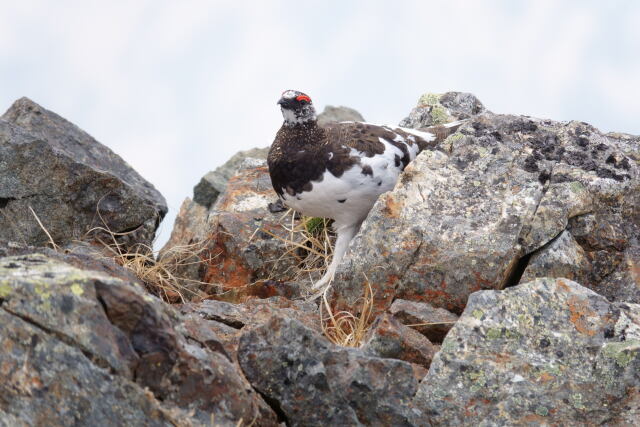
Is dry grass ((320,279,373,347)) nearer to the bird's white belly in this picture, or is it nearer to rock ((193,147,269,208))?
the bird's white belly

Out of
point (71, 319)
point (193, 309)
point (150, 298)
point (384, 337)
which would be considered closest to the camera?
point (71, 319)

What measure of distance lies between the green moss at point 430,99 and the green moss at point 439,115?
199mm

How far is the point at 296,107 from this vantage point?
6805mm

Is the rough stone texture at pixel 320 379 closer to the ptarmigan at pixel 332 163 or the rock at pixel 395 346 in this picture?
the rock at pixel 395 346

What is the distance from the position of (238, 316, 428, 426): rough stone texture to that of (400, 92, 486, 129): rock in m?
4.50

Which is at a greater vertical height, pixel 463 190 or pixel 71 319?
pixel 463 190

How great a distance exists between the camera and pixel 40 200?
7438 millimetres

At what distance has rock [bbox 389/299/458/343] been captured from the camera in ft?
17.3

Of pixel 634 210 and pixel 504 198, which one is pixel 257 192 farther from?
pixel 634 210

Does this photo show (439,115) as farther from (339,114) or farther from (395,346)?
(339,114)

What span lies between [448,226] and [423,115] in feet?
8.82

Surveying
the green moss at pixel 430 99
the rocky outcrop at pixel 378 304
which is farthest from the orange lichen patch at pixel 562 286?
the green moss at pixel 430 99

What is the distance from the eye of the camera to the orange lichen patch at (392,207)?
598 cm

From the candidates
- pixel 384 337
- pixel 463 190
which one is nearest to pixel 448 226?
pixel 463 190
